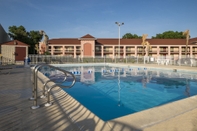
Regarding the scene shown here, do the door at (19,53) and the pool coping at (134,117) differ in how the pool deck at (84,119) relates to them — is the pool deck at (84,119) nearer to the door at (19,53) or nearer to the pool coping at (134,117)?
the pool coping at (134,117)

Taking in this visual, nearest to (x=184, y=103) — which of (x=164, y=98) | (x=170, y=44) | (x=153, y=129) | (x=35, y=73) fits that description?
(x=153, y=129)

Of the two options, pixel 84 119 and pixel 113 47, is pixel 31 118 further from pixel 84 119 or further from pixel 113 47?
pixel 113 47

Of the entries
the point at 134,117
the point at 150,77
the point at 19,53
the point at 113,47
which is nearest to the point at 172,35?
the point at 113,47

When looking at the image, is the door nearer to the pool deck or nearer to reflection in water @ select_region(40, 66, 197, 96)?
reflection in water @ select_region(40, 66, 197, 96)

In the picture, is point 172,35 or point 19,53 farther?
point 172,35

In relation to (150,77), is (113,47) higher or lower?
higher

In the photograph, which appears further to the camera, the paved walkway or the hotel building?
the hotel building

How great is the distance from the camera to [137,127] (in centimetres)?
240

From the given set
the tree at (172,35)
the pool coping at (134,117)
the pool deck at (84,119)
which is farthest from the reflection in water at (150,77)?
the tree at (172,35)


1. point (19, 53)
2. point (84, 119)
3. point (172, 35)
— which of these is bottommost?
point (84, 119)

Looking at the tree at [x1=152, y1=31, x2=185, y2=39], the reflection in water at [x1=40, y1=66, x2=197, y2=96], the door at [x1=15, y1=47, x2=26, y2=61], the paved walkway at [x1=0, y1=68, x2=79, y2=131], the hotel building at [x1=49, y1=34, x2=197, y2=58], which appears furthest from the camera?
the tree at [x1=152, y1=31, x2=185, y2=39]

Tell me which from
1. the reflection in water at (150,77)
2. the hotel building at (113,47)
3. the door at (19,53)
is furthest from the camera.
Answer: the hotel building at (113,47)

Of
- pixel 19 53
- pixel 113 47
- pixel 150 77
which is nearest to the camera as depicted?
pixel 150 77

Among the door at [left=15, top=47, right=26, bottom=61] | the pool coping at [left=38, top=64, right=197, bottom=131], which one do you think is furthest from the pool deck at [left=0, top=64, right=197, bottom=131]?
the door at [left=15, top=47, right=26, bottom=61]
